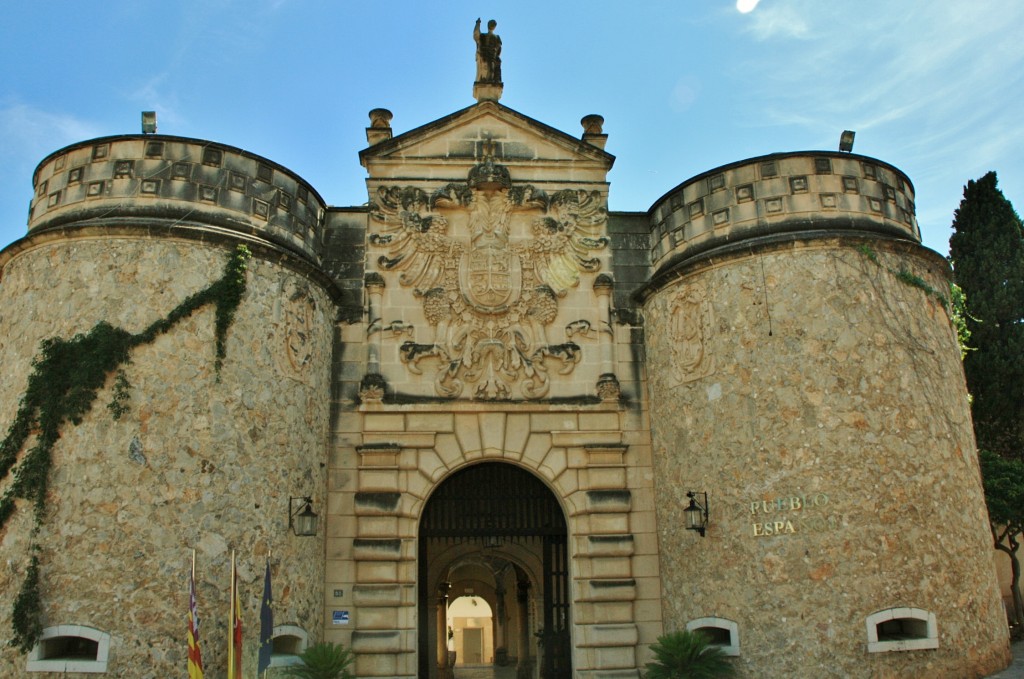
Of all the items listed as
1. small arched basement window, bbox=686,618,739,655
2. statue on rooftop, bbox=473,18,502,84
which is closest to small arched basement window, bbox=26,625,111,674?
small arched basement window, bbox=686,618,739,655

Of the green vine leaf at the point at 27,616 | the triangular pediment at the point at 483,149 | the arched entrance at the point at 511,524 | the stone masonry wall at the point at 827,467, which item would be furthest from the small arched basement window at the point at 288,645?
the triangular pediment at the point at 483,149

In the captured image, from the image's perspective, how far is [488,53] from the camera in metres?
15.6

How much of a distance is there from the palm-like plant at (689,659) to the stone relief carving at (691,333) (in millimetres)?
3753

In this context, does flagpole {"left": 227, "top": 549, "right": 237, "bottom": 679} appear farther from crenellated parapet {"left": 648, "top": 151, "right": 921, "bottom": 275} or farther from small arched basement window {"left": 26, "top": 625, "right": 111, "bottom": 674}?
crenellated parapet {"left": 648, "top": 151, "right": 921, "bottom": 275}

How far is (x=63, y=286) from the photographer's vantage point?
1137cm

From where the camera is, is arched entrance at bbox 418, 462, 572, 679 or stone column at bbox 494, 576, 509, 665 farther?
stone column at bbox 494, 576, 509, 665

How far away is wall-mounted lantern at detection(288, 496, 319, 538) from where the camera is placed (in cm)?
1189

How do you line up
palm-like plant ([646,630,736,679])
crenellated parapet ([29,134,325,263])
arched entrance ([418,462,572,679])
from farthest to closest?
arched entrance ([418,462,572,679]) < crenellated parapet ([29,134,325,263]) < palm-like plant ([646,630,736,679])

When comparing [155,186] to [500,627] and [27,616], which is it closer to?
[27,616]

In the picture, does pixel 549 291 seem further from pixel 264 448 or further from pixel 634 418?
pixel 264 448

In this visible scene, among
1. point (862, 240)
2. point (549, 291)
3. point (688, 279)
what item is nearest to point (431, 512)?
point (549, 291)

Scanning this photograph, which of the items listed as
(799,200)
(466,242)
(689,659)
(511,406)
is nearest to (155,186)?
(466,242)

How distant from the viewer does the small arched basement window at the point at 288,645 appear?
11.5 metres

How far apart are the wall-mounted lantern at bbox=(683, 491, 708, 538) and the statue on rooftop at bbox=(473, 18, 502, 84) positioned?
27.0ft
